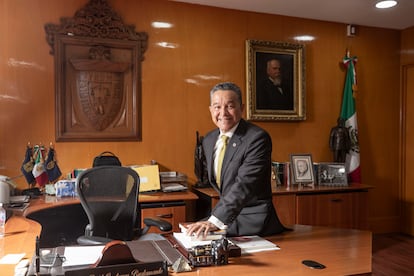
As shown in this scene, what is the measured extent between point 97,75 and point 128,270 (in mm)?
2748

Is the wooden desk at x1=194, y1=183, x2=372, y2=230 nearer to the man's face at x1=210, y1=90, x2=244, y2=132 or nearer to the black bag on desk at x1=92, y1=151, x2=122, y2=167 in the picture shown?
the black bag on desk at x1=92, y1=151, x2=122, y2=167

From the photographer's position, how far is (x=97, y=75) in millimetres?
3672

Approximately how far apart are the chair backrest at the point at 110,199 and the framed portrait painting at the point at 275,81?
2037 mm

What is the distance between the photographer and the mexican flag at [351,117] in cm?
453

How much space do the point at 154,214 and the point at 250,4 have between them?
8.00 feet

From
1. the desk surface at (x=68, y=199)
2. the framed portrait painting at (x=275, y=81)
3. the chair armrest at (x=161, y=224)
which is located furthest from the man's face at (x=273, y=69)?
the chair armrest at (x=161, y=224)

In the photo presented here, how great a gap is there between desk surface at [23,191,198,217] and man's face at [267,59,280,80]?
→ 1.77m

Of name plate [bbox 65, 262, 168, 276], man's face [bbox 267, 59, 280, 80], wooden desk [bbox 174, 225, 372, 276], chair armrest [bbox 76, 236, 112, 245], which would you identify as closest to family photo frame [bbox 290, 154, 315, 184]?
man's face [bbox 267, 59, 280, 80]

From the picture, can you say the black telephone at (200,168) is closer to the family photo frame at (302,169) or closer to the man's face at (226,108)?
the family photo frame at (302,169)

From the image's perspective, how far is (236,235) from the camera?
202 centimetres

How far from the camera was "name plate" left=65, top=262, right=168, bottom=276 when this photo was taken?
1.24 meters

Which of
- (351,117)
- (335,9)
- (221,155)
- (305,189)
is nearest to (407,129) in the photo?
(351,117)

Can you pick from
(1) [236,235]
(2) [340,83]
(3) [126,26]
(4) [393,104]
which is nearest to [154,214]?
(1) [236,235]

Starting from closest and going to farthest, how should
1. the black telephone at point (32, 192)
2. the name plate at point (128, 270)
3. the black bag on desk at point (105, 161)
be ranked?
the name plate at point (128, 270) → the black telephone at point (32, 192) → the black bag on desk at point (105, 161)
